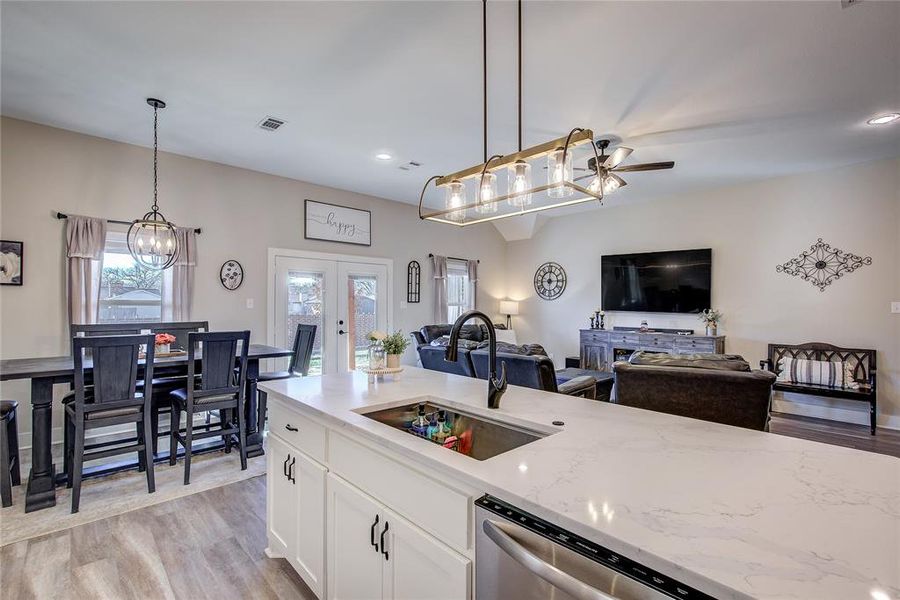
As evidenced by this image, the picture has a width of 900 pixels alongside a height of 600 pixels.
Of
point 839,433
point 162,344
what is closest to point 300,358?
point 162,344

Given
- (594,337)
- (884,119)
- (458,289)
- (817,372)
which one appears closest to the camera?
(884,119)

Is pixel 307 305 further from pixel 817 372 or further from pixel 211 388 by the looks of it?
pixel 817 372

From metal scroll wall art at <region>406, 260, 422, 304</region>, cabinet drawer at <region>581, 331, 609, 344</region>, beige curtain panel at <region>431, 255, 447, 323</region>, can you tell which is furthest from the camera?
beige curtain panel at <region>431, 255, 447, 323</region>

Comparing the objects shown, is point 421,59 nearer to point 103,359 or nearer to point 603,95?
point 603,95

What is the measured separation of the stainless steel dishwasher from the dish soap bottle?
2.56 feet

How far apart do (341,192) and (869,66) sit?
526 centimetres

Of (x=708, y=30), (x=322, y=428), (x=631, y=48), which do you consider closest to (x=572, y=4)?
(x=631, y=48)

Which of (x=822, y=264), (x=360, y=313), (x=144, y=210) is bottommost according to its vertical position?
(x=360, y=313)

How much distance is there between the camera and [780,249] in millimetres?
5227

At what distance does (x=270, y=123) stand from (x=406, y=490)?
11.5 ft

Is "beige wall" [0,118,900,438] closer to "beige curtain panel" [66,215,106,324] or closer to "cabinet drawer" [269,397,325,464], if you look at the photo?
"beige curtain panel" [66,215,106,324]

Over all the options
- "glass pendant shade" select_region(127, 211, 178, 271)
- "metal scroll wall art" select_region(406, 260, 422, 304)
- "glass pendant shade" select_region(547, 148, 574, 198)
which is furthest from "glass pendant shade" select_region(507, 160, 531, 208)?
"metal scroll wall art" select_region(406, 260, 422, 304)

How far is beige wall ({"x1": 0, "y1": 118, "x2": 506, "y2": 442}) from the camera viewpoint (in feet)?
12.0

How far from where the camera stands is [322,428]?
69.0 inches
